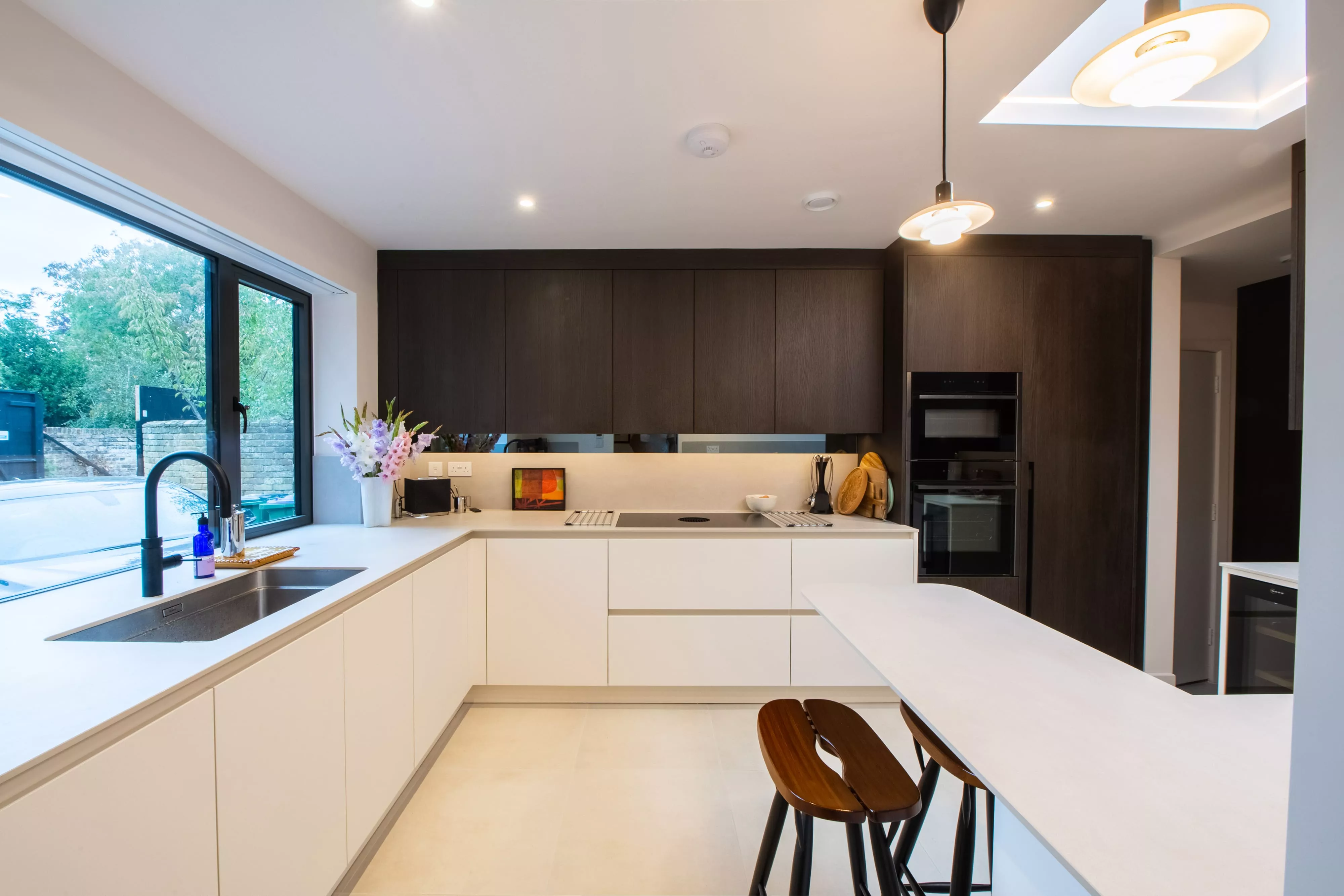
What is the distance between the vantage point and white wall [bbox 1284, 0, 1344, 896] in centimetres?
36

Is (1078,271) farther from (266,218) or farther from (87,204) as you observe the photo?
(87,204)

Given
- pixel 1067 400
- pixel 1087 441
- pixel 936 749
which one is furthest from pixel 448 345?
pixel 1087 441

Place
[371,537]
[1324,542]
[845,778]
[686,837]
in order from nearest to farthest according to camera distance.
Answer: [1324,542] → [845,778] → [686,837] → [371,537]

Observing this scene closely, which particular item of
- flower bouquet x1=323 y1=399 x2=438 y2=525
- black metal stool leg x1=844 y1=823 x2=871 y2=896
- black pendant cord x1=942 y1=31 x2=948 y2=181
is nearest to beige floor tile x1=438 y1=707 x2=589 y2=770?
flower bouquet x1=323 y1=399 x2=438 y2=525

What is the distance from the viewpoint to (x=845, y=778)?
3.98 ft

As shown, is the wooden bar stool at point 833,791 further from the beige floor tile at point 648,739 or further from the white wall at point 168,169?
the white wall at point 168,169

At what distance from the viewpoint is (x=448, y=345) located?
3072 mm

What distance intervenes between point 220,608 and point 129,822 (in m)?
0.88

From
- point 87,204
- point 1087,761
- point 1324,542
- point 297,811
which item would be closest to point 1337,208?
point 1324,542

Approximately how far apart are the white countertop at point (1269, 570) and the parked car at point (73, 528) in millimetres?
3691

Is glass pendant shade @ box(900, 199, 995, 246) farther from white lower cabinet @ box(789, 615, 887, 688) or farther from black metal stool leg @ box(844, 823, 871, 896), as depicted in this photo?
white lower cabinet @ box(789, 615, 887, 688)

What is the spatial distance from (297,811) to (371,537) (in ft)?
4.16

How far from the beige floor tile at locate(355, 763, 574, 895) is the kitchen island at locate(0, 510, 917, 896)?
119 mm

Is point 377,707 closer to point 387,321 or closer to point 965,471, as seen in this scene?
point 387,321
